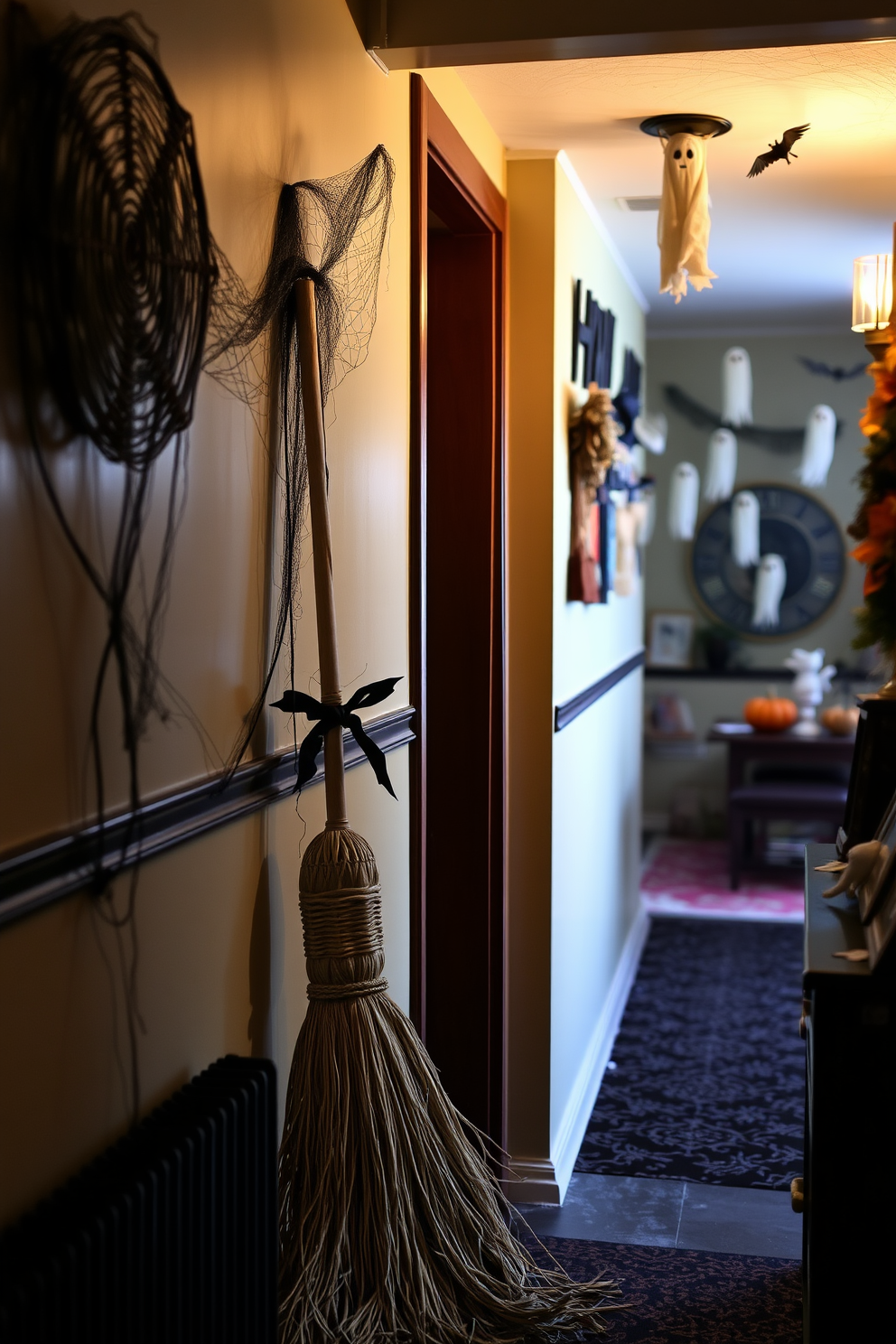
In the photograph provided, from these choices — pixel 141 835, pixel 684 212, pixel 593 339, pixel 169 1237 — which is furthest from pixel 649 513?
pixel 169 1237

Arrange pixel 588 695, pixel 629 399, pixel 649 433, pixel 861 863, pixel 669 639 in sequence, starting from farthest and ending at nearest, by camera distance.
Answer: pixel 669 639, pixel 649 433, pixel 629 399, pixel 588 695, pixel 861 863

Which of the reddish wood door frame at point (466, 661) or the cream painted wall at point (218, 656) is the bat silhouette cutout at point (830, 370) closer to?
the reddish wood door frame at point (466, 661)

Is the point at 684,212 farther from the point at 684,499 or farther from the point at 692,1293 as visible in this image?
the point at 684,499

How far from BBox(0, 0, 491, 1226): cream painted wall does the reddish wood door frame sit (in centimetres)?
Result: 80

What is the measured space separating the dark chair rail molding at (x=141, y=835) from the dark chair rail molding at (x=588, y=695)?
155 centimetres

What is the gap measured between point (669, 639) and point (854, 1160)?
5514 mm

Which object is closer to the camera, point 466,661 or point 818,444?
point 466,661

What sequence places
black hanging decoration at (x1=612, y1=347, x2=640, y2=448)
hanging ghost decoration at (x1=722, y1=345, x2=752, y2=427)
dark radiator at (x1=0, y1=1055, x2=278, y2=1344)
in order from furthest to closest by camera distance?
hanging ghost decoration at (x1=722, y1=345, x2=752, y2=427)
black hanging decoration at (x1=612, y1=347, x2=640, y2=448)
dark radiator at (x1=0, y1=1055, x2=278, y2=1344)

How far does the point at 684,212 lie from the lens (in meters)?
2.94

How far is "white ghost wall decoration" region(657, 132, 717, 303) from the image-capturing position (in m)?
2.91

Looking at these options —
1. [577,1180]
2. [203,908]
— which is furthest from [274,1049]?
[577,1180]

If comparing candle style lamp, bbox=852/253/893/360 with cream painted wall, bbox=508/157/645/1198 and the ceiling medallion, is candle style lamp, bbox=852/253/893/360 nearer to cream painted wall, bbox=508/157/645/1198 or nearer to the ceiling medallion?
the ceiling medallion

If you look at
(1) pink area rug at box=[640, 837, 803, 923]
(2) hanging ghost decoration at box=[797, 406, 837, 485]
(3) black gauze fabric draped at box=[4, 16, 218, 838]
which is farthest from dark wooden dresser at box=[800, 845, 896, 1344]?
(2) hanging ghost decoration at box=[797, 406, 837, 485]

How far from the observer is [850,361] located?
22.0ft
